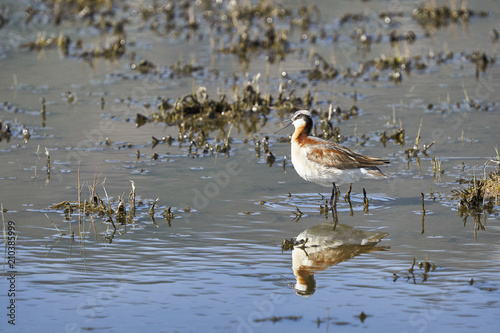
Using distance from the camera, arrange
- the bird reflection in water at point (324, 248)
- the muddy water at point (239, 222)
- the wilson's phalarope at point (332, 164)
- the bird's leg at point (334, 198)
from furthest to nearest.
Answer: the bird's leg at point (334, 198)
the wilson's phalarope at point (332, 164)
the bird reflection in water at point (324, 248)
the muddy water at point (239, 222)

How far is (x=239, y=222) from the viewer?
10.5 meters

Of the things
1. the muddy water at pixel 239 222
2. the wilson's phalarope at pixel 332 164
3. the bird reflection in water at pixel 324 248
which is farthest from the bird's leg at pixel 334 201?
the bird reflection in water at pixel 324 248

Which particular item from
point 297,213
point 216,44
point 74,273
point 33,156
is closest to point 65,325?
point 74,273

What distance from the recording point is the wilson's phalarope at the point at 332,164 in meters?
10.8

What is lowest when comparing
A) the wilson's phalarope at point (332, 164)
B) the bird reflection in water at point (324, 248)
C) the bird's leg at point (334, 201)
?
the bird reflection in water at point (324, 248)

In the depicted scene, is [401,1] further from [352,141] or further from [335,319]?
[335,319]

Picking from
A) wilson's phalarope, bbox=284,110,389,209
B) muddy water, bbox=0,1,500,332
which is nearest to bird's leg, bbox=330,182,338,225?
wilson's phalarope, bbox=284,110,389,209

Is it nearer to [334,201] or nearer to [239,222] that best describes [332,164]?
[334,201]

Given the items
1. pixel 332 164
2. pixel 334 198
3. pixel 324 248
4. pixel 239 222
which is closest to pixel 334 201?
pixel 334 198

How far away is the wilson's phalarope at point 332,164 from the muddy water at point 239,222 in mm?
439

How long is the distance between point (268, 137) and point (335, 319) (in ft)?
25.4

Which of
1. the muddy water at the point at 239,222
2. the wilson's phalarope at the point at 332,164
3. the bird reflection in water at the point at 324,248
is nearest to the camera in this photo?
the muddy water at the point at 239,222

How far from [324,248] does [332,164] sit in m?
1.63

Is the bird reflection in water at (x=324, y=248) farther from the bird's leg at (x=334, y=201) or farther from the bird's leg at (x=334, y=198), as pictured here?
the bird's leg at (x=334, y=198)
